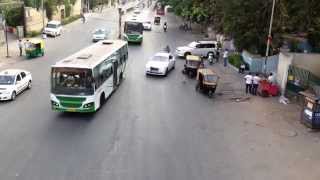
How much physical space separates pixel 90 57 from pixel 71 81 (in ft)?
8.68

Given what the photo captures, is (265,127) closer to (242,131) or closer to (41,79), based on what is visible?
(242,131)

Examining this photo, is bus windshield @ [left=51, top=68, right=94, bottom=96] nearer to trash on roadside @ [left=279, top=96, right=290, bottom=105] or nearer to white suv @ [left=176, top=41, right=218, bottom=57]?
trash on roadside @ [left=279, top=96, right=290, bottom=105]

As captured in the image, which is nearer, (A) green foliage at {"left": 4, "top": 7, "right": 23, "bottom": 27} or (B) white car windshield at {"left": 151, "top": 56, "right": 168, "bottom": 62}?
(B) white car windshield at {"left": 151, "top": 56, "right": 168, "bottom": 62}

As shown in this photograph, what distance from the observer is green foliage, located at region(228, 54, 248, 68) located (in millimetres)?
38013

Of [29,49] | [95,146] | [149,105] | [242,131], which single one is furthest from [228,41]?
[95,146]

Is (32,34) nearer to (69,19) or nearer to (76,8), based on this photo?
(69,19)

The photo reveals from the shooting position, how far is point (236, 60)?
127ft

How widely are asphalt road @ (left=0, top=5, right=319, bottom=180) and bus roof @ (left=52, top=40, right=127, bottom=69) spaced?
99.6 inches

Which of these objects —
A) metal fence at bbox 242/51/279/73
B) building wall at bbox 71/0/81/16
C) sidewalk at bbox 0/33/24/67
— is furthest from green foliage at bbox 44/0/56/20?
metal fence at bbox 242/51/279/73

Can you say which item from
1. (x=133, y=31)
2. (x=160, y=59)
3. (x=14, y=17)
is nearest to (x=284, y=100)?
(x=160, y=59)

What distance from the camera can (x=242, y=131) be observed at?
21.9 meters

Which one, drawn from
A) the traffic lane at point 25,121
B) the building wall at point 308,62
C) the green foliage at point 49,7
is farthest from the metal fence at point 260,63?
the green foliage at point 49,7

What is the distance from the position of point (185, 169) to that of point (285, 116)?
31.0 feet

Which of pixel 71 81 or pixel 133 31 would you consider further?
pixel 133 31
